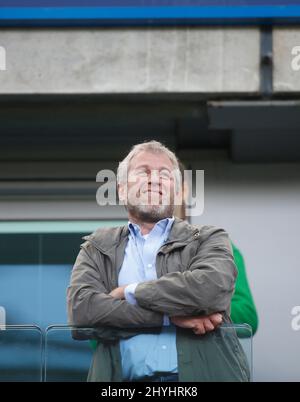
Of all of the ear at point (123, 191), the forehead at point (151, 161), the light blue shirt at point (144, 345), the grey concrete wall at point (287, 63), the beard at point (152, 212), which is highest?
the grey concrete wall at point (287, 63)

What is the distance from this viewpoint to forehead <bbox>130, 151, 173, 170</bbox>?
414 centimetres

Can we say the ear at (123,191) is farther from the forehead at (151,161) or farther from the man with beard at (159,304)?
the man with beard at (159,304)

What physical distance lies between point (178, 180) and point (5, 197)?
4.08m

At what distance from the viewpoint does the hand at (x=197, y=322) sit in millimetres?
3775

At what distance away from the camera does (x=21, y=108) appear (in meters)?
7.59

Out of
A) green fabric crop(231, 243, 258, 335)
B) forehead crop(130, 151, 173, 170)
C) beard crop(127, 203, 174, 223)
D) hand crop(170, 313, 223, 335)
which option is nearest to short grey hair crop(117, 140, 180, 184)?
forehead crop(130, 151, 173, 170)

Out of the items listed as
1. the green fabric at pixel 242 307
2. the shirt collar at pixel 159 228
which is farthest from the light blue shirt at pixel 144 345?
the green fabric at pixel 242 307

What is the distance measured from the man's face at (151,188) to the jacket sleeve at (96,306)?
259 mm

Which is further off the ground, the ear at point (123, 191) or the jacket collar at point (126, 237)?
the ear at point (123, 191)

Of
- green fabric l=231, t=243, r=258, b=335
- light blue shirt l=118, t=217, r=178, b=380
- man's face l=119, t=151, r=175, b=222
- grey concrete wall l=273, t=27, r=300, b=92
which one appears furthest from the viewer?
grey concrete wall l=273, t=27, r=300, b=92

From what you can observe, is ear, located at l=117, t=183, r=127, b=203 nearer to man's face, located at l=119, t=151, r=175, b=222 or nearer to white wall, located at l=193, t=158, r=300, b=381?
man's face, located at l=119, t=151, r=175, b=222

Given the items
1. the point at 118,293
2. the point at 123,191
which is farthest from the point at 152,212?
the point at 118,293

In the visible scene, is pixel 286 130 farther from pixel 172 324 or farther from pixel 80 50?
pixel 172 324

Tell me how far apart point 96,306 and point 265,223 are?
14.3 feet
